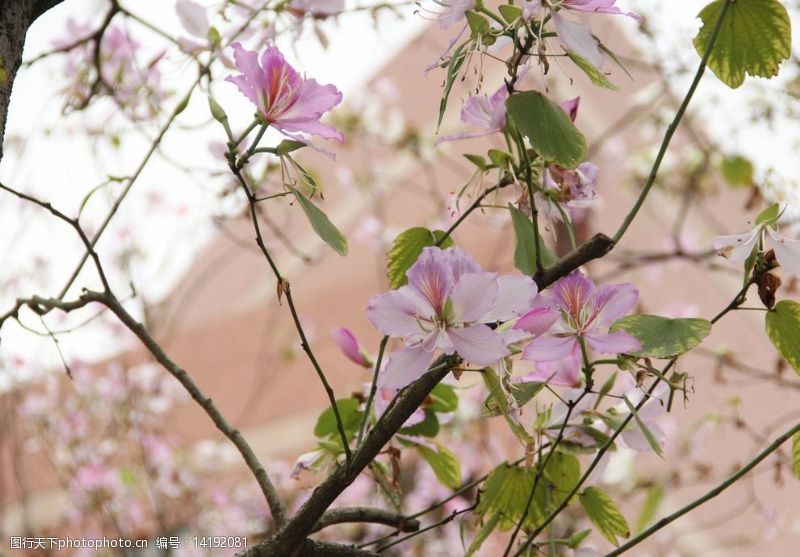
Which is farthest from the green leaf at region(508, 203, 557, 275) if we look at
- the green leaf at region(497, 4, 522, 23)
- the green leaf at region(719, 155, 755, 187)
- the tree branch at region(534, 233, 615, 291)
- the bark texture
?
the green leaf at region(719, 155, 755, 187)

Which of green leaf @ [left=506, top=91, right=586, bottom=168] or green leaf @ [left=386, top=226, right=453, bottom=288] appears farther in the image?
green leaf @ [left=386, top=226, right=453, bottom=288]

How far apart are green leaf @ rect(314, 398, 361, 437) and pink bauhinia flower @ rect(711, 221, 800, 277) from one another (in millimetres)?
310

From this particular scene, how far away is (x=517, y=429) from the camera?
541 millimetres

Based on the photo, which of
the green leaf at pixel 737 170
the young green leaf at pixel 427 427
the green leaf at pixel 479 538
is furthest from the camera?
the green leaf at pixel 737 170

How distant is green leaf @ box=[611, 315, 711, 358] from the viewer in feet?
1.74

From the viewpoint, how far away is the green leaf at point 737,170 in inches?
76.2

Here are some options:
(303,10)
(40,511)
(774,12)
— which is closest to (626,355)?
(774,12)

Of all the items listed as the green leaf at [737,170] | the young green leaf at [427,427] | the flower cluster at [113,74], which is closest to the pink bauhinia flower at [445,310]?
the young green leaf at [427,427]

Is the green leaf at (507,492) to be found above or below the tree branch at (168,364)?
below

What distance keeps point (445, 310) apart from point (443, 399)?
0.81 ft

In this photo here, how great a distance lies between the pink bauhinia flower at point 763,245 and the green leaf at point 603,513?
0.22 metres

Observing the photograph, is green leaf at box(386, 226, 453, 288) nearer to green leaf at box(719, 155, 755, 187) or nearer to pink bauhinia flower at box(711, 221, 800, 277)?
pink bauhinia flower at box(711, 221, 800, 277)

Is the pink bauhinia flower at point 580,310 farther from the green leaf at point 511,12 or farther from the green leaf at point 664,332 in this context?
the green leaf at point 511,12

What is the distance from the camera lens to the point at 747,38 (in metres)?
0.57
